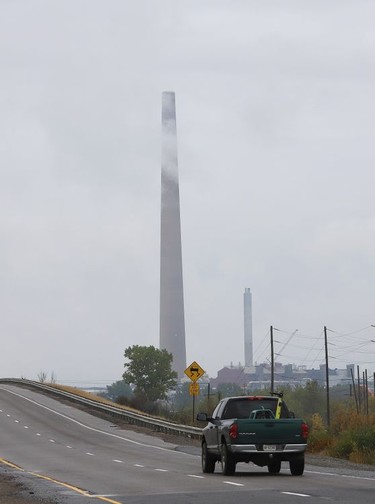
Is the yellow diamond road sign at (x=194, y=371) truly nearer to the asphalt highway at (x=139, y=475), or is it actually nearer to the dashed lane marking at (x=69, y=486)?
the asphalt highway at (x=139, y=475)

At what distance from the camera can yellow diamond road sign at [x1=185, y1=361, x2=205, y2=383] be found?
60.8m

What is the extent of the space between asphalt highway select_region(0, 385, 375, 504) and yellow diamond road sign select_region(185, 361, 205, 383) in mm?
3962

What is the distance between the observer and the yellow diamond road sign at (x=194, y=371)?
60.8m

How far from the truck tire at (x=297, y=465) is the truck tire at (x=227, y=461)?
136 centimetres

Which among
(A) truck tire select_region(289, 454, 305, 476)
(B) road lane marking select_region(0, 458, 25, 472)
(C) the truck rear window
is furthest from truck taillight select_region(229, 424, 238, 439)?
(B) road lane marking select_region(0, 458, 25, 472)

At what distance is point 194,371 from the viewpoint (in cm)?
6119

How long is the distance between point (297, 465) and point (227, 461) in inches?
63.8

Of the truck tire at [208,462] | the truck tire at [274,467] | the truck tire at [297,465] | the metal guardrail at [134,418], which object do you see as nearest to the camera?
the truck tire at [297,465]

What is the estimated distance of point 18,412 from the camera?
7756 cm

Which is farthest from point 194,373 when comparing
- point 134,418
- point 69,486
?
point 69,486

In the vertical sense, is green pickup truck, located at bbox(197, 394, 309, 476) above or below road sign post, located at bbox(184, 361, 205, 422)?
below

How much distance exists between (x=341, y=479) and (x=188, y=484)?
353 centimetres

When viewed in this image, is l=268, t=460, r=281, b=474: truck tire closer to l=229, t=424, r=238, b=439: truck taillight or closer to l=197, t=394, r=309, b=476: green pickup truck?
l=197, t=394, r=309, b=476: green pickup truck

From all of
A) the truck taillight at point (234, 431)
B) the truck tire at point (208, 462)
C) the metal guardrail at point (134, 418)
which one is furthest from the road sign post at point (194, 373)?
the truck taillight at point (234, 431)
